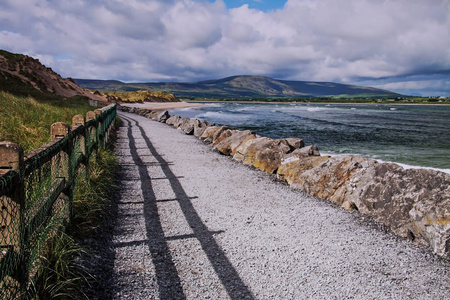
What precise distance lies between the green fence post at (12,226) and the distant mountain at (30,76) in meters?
29.2

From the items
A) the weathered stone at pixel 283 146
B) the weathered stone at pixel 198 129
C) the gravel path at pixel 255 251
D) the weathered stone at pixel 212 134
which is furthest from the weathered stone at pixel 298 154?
the weathered stone at pixel 198 129

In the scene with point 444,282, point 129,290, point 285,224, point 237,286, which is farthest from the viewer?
point 285,224

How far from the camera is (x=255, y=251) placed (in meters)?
4.32

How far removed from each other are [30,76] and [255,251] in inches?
1483

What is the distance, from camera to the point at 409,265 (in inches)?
163

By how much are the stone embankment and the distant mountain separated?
27.3 m

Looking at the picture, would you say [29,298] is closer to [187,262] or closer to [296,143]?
[187,262]

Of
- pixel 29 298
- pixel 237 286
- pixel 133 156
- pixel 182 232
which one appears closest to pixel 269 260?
pixel 237 286

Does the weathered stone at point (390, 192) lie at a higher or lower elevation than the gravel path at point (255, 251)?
higher

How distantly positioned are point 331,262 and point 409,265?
1155mm

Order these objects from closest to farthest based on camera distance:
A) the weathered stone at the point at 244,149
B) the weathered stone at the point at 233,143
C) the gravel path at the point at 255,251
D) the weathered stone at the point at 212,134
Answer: the gravel path at the point at 255,251 < the weathered stone at the point at 244,149 < the weathered stone at the point at 233,143 < the weathered stone at the point at 212,134

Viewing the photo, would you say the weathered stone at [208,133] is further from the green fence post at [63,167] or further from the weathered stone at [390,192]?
the green fence post at [63,167]

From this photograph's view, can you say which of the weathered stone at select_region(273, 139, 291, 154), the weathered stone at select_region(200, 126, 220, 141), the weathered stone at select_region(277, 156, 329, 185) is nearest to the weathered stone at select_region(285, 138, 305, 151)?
the weathered stone at select_region(273, 139, 291, 154)

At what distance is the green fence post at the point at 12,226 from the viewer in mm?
2217
